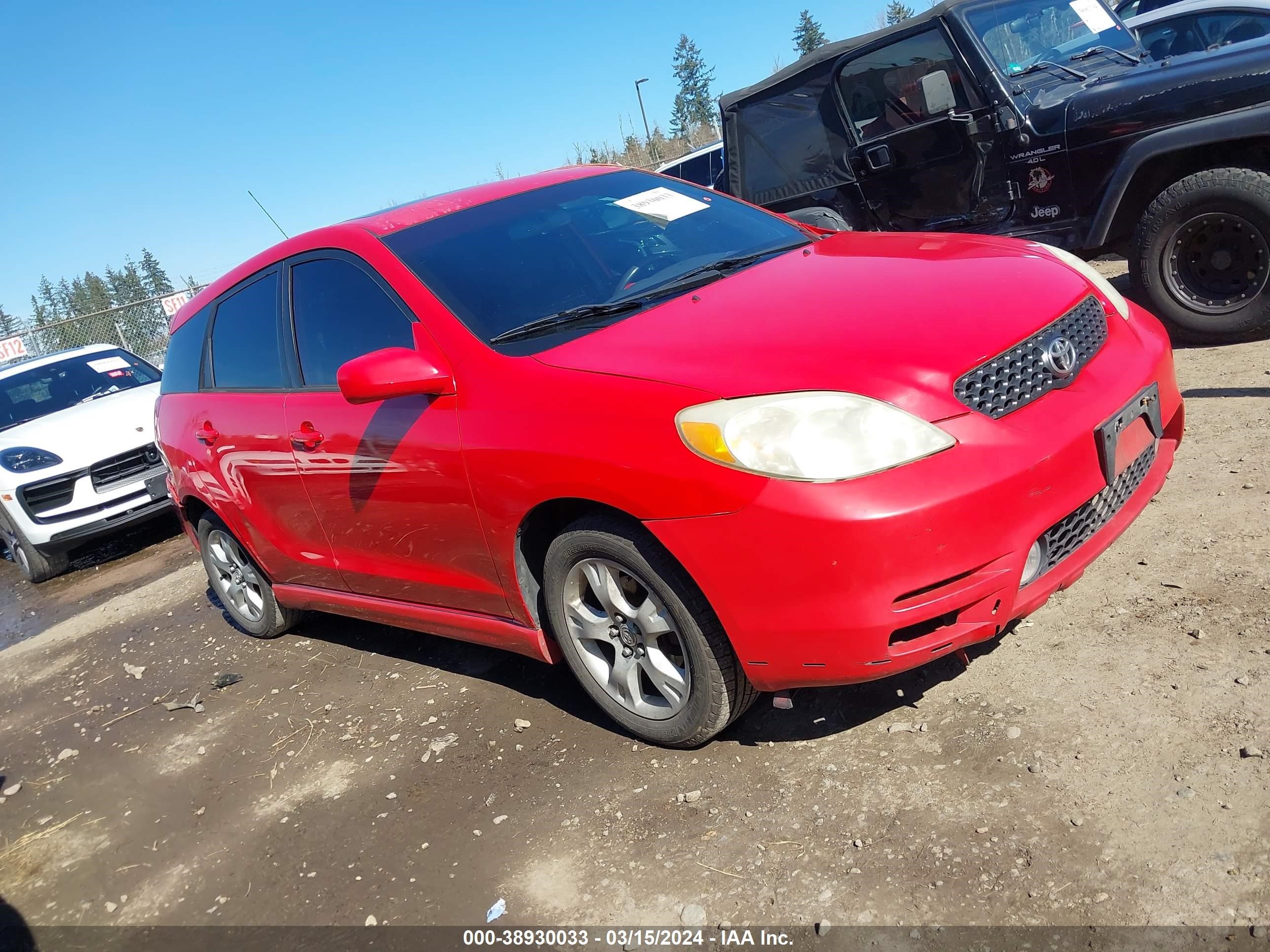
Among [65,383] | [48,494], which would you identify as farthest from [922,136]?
[65,383]

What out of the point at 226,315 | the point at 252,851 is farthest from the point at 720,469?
the point at 226,315

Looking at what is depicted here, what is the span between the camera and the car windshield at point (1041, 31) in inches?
230

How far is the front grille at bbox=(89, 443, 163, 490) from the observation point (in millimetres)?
8047

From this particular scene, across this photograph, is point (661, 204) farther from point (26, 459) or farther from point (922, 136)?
point (26, 459)

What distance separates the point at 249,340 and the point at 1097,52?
510 centimetres

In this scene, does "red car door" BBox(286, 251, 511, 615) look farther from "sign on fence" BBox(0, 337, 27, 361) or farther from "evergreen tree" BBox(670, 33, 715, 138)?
"evergreen tree" BBox(670, 33, 715, 138)

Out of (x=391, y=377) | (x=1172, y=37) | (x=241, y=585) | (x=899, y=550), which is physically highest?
(x=1172, y=37)

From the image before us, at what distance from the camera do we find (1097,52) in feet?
19.4

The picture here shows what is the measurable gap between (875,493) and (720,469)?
0.38 meters

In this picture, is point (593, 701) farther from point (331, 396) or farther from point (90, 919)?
point (90, 919)

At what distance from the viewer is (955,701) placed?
2.98 metres

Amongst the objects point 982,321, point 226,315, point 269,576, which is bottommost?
point 269,576

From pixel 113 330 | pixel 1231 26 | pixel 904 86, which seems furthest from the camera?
pixel 113 330

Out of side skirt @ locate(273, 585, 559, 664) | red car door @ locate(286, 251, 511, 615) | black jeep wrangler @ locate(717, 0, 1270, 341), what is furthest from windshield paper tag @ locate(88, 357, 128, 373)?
red car door @ locate(286, 251, 511, 615)
